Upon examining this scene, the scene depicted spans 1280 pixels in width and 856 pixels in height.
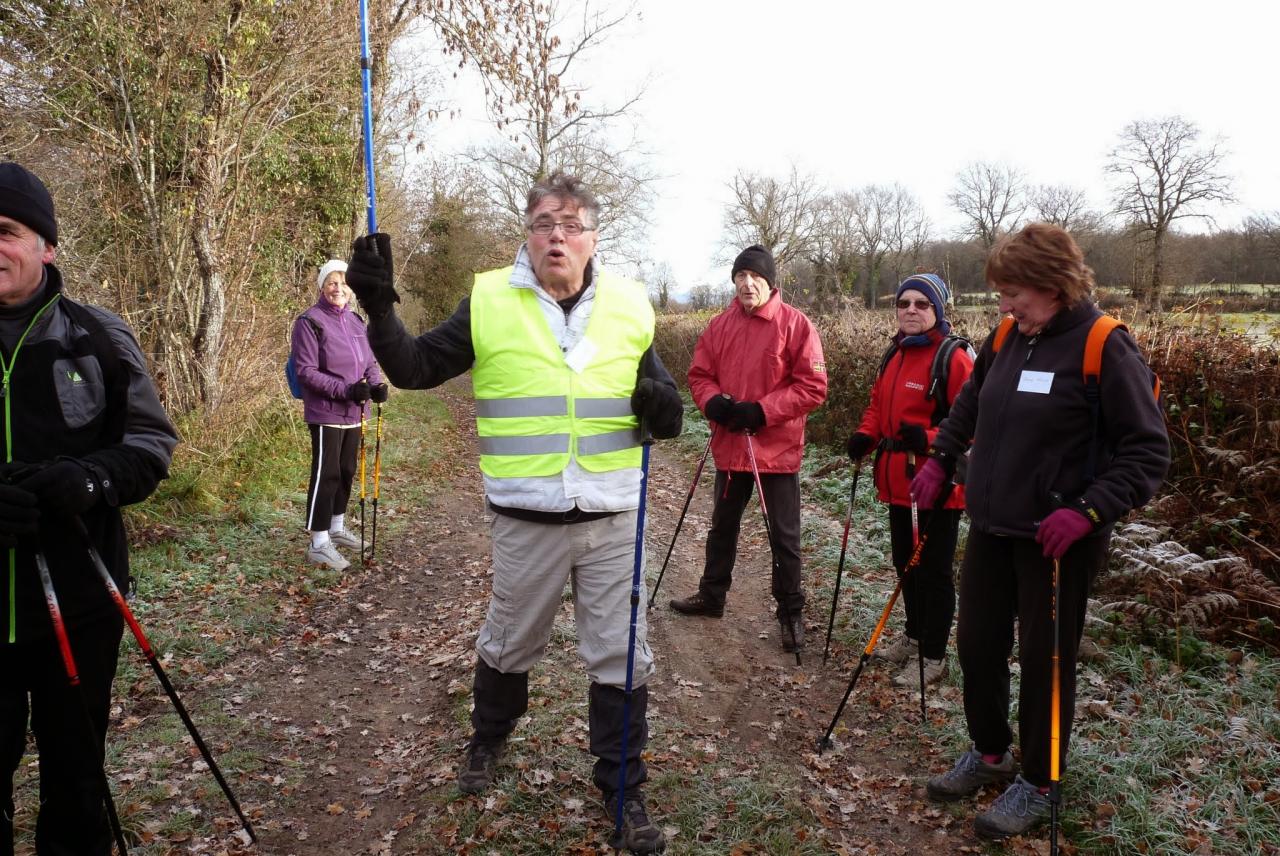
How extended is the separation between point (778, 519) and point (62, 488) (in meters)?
4.03

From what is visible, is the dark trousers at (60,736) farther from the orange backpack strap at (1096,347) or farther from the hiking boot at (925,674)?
the hiking boot at (925,674)

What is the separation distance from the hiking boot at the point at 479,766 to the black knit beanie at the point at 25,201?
2.69 m

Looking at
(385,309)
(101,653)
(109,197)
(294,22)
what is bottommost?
(101,653)

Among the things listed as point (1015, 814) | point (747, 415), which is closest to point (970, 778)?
point (1015, 814)

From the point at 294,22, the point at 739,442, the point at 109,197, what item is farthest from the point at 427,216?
the point at 739,442

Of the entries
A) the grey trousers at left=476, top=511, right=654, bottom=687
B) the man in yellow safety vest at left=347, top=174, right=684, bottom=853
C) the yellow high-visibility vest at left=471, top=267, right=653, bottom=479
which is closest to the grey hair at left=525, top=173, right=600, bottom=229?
the man in yellow safety vest at left=347, top=174, right=684, bottom=853

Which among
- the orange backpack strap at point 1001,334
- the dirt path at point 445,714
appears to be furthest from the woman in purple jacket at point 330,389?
the orange backpack strap at point 1001,334

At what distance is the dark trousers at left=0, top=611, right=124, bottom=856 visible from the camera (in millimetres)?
2561

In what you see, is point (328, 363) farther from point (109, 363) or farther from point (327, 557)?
point (109, 363)

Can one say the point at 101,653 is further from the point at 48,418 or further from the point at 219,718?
the point at 219,718

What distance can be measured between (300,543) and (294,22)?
679cm

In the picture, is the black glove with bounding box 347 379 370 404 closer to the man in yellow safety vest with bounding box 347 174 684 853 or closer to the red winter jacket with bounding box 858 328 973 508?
the man in yellow safety vest with bounding box 347 174 684 853

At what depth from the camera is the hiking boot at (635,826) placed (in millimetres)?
3215

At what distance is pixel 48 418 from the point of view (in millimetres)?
2529
